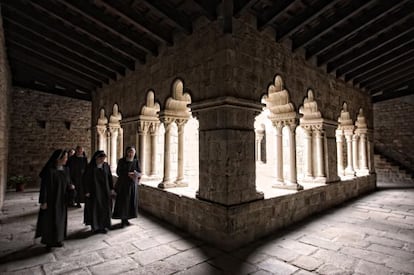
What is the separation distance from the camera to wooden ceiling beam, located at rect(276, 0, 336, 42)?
10.9 feet

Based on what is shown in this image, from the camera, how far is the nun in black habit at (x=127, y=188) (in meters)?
3.83

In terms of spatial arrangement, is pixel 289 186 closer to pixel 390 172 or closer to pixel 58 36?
pixel 58 36

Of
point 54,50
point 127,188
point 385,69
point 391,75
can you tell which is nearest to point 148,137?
point 127,188

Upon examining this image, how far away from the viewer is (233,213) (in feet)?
9.61

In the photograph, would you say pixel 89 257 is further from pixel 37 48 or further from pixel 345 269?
pixel 37 48

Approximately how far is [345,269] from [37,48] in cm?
711

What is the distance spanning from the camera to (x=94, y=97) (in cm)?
773

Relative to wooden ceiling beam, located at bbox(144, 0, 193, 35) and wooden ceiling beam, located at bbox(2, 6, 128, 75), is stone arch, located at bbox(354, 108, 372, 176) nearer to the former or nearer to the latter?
wooden ceiling beam, located at bbox(144, 0, 193, 35)

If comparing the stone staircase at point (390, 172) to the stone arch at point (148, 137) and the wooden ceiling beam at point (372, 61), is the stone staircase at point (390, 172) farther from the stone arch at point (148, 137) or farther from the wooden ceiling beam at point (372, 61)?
the stone arch at point (148, 137)

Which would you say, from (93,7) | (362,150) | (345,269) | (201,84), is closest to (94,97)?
(93,7)

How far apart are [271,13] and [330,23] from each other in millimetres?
1151

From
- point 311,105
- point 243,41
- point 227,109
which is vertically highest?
point 243,41

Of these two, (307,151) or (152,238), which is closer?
(152,238)

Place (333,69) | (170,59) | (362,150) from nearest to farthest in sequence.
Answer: (170,59)
(333,69)
(362,150)
